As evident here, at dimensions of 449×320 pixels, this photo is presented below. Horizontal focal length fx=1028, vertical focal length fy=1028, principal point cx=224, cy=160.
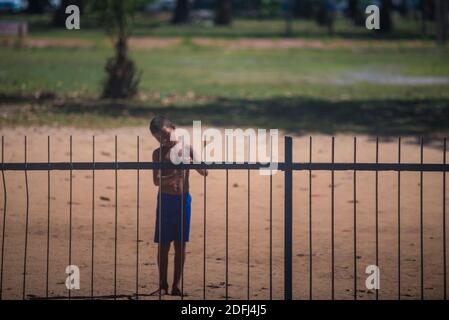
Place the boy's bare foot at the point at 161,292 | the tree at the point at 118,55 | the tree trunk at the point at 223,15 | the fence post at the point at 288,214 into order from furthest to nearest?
1. the tree trunk at the point at 223,15
2. the tree at the point at 118,55
3. the boy's bare foot at the point at 161,292
4. the fence post at the point at 288,214

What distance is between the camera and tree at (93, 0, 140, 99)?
24234 mm

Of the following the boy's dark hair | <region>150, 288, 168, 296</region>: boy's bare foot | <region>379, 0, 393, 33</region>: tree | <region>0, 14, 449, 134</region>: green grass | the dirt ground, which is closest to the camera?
<region>150, 288, 168, 296</region>: boy's bare foot

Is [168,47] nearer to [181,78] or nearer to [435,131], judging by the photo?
[181,78]

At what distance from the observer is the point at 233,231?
36.6 ft

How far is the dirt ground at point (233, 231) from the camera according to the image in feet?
29.3

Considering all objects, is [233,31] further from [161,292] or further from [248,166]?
[248,166]

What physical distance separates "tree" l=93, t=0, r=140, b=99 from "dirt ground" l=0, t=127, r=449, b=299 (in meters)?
7.70

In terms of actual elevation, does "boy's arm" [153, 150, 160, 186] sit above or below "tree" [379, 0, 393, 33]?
below

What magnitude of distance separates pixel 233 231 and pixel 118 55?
45.2 ft

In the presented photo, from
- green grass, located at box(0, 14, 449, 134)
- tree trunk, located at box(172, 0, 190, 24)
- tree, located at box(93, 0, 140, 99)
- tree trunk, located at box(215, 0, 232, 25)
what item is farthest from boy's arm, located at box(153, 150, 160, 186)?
tree trunk, located at box(172, 0, 190, 24)

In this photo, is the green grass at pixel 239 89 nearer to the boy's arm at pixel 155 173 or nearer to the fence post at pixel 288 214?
the boy's arm at pixel 155 173

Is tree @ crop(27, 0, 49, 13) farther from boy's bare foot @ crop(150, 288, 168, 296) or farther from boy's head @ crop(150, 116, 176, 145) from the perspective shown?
boy's bare foot @ crop(150, 288, 168, 296)

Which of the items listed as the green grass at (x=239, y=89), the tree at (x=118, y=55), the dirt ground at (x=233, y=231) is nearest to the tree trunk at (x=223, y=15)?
the green grass at (x=239, y=89)

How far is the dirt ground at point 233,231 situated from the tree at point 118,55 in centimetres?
770
